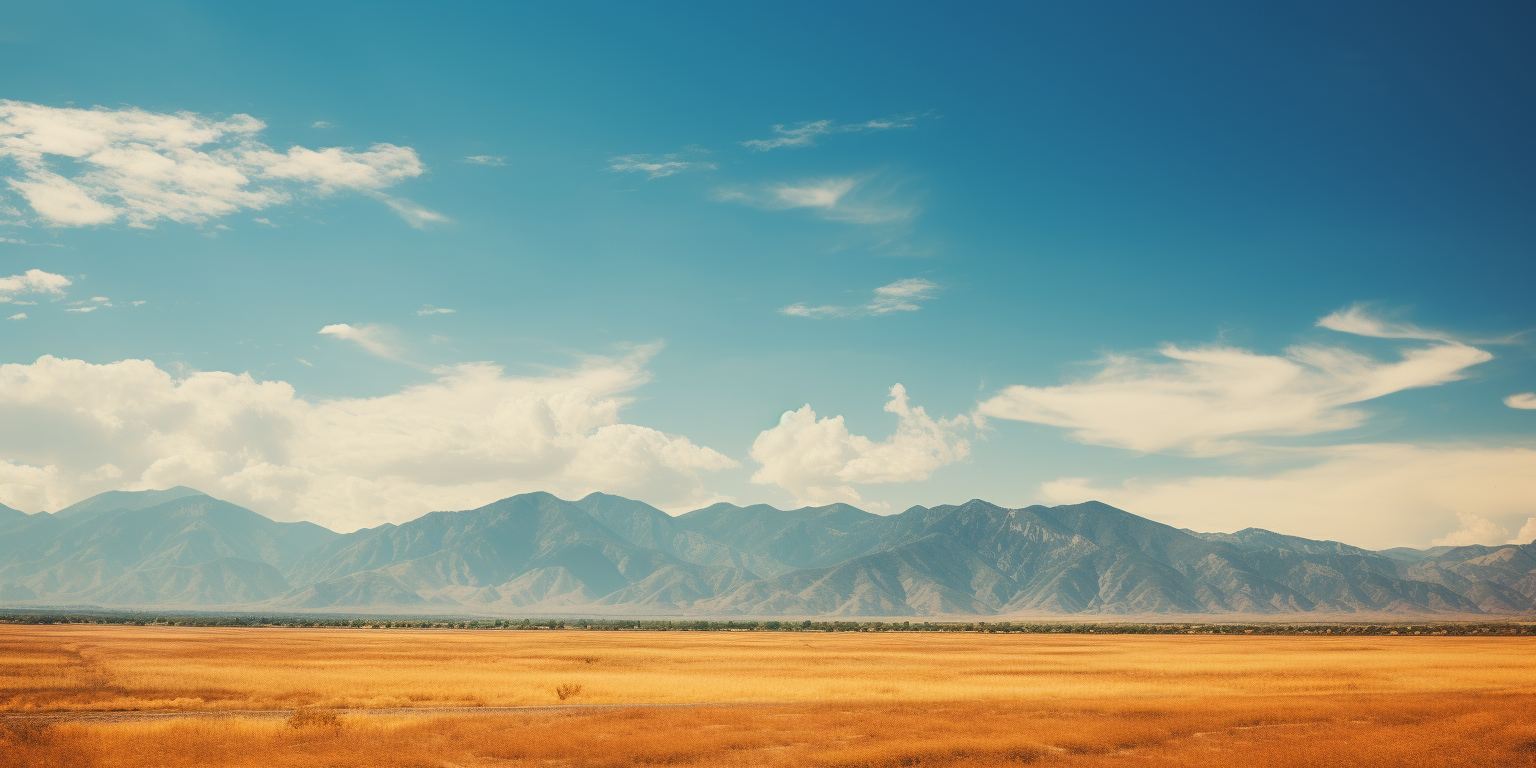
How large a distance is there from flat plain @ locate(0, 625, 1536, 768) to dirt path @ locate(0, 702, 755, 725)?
0.20m

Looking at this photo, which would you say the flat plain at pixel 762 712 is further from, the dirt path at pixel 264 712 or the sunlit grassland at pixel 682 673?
the sunlit grassland at pixel 682 673

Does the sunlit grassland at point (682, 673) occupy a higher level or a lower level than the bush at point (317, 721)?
lower

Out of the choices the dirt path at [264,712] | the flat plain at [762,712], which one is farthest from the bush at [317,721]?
the dirt path at [264,712]

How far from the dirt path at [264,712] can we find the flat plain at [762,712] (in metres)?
0.20

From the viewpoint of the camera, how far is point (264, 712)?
123 ft

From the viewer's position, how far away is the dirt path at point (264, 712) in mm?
34750

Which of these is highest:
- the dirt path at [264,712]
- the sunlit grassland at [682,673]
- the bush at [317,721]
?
the bush at [317,721]

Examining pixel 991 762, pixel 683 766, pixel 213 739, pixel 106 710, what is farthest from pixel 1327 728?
pixel 106 710

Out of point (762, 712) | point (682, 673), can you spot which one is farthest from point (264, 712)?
point (682, 673)

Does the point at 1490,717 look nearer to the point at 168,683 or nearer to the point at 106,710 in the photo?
the point at 106,710

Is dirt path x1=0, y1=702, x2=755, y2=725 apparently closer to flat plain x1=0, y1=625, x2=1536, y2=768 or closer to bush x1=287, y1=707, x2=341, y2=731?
flat plain x1=0, y1=625, x2=1536, y2=768

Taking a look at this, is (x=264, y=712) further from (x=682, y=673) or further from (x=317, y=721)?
(x=682, y=673)

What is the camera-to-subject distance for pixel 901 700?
42219 millimetres

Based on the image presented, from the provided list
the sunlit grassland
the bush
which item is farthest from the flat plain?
the sunlit grassland
